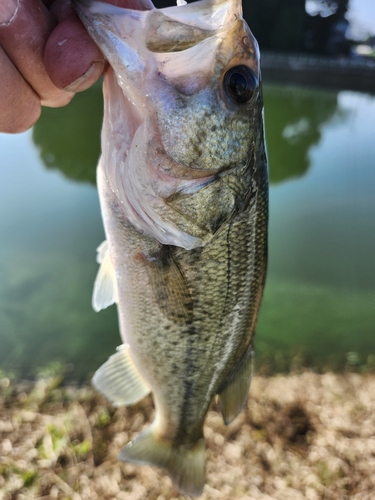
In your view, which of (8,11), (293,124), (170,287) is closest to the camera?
(8,11)

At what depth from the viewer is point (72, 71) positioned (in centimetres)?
111

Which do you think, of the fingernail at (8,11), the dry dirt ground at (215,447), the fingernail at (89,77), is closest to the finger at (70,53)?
the fingernail at (89,77)

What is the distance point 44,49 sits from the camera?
3.72 feet

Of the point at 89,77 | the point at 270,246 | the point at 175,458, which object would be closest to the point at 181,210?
the point at 89,77

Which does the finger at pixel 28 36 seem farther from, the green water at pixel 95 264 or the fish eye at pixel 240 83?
the green water at pixel 95 264

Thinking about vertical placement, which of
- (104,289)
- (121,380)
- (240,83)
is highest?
(240,83)

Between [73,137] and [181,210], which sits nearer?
[181,210]

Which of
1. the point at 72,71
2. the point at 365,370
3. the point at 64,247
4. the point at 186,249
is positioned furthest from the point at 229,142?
the point at 64,247

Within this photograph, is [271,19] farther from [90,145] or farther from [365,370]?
[365,370]

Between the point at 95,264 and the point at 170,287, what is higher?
the point at 170,287

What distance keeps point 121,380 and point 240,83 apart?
1405 mm

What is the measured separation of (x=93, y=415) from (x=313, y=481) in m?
1.61

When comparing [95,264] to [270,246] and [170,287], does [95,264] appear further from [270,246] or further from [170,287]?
[170,287]

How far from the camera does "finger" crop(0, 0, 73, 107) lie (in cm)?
108
